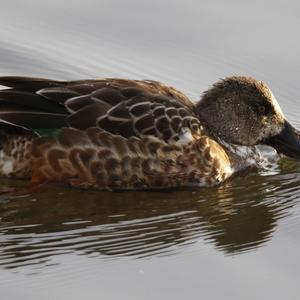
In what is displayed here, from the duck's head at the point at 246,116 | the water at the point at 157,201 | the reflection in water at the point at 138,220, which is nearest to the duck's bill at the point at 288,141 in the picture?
the duck's head at the point at 246,116

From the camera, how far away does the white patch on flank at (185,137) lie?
1033 centimetres

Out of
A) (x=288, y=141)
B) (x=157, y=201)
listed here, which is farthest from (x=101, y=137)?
(x=288, y=141)

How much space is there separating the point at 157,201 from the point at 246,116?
62.7 inches

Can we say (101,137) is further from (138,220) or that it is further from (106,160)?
(138,220)

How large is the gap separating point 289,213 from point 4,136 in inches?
109

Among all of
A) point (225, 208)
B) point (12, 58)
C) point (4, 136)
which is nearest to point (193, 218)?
point (225, 208)

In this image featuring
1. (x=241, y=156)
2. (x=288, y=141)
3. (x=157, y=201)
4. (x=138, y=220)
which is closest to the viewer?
(x=138, y=220)

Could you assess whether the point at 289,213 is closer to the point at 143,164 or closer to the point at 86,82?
the point at 143,164

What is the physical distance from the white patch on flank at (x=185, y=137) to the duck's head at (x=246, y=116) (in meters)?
0.54

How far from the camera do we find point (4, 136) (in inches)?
408

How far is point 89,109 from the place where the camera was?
10258mm

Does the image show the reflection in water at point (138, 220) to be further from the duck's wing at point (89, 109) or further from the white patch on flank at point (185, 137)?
the duck's wing at point (89, 109)

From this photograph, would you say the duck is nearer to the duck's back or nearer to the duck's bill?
the duck's back

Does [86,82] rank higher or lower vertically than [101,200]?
higher
